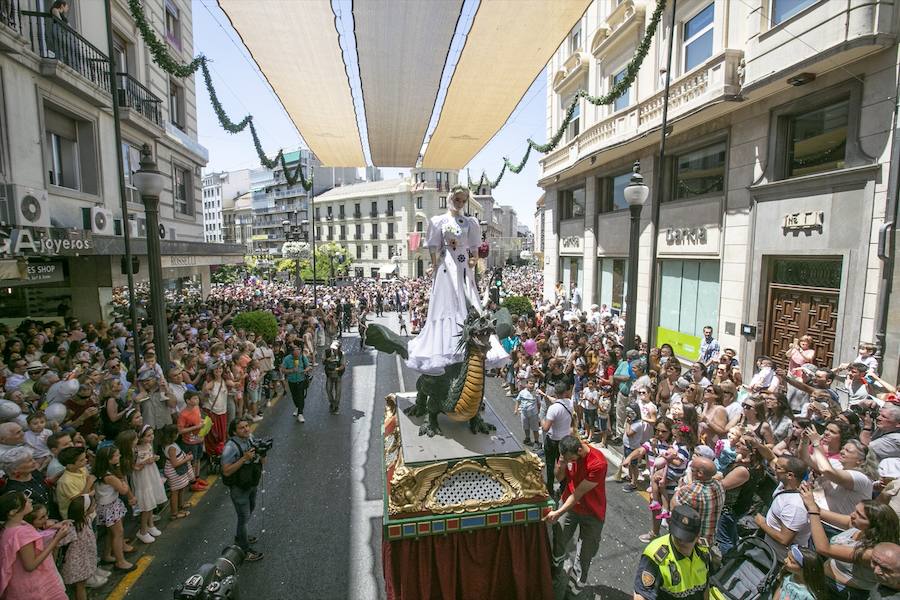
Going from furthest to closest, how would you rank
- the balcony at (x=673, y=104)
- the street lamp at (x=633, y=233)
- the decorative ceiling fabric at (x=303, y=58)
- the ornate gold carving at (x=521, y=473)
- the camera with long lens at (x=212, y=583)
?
the balcony at (x=673, y=104) < the street lamp at (x=633, y=233) < the decorative ceiling fabric at (x=303, y=58) < the ornate gold carving at (x=521, y=473) < the camera with long lens at (x=212, y=583)

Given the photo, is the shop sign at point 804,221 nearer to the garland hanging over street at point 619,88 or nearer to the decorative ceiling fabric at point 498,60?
the garland hanging over street at point 619,88

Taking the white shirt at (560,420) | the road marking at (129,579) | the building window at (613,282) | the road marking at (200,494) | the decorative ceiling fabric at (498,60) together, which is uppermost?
the decorative ceiling fabric at (498,60)

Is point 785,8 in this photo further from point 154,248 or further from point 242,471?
point 154,248

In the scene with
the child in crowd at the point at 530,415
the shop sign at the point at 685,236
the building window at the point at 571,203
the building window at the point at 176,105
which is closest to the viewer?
the child in crowd at the point at 530,415

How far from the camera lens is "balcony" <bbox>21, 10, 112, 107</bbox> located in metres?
10.1

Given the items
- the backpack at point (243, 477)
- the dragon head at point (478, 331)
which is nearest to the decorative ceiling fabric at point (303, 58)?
the dragon head at point (478, 331)

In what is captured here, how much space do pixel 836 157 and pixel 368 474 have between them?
35.1 ft

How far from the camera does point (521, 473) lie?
13.4ft

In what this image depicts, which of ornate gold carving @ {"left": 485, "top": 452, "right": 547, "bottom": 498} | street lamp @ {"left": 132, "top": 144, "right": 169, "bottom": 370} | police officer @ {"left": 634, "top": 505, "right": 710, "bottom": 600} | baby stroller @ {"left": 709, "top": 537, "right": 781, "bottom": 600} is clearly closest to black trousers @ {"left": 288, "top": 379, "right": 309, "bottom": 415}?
street lamp @ {"left": 132, "top": 144, "right": 169, "bottom": 370}

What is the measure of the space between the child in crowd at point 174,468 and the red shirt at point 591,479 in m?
4.88

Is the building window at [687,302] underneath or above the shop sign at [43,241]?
underneath

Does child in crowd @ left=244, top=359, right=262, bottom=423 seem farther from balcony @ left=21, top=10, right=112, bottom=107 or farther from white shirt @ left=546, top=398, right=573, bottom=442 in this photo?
balcony @ left=21, top=10, right=112, bottom=107

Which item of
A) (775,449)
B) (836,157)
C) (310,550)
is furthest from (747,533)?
(836,157)

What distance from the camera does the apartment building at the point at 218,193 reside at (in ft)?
296
